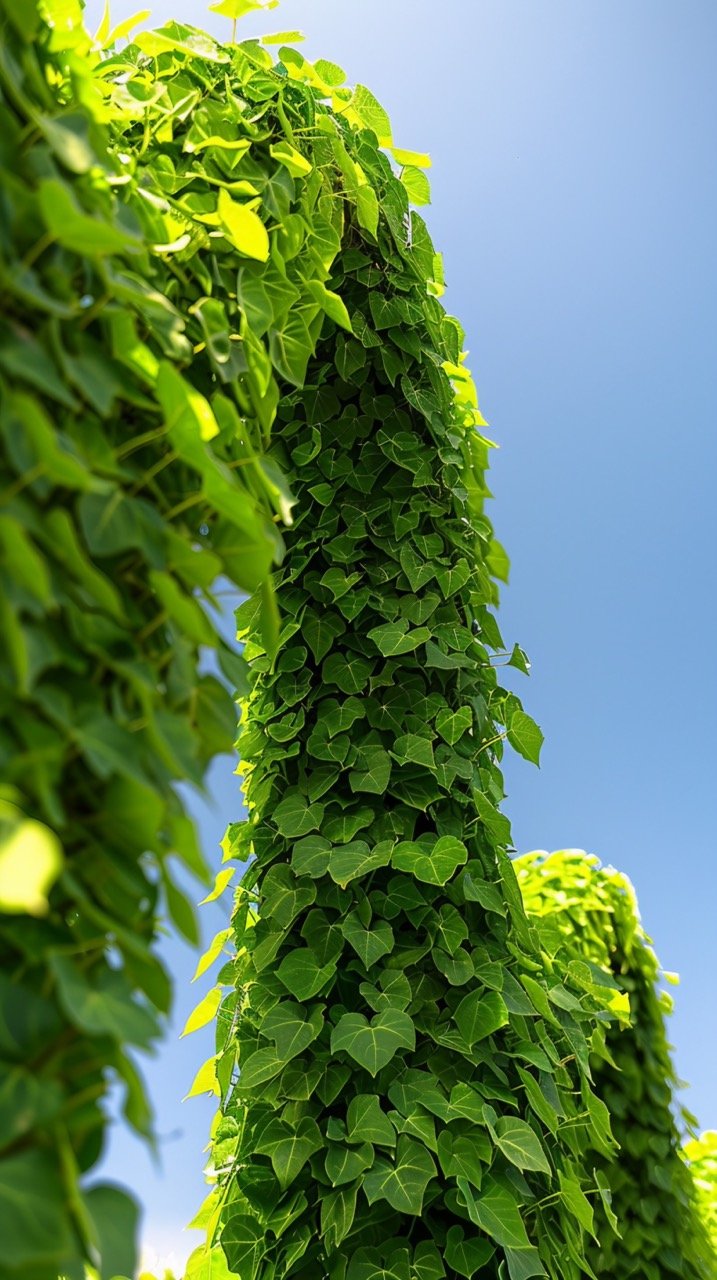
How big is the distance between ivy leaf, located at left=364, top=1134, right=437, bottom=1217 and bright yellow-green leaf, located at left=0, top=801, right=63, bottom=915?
1035 millimetres

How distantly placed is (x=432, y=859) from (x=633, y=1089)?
2.28 metres

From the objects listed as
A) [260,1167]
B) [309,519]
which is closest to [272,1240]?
[260,1167]

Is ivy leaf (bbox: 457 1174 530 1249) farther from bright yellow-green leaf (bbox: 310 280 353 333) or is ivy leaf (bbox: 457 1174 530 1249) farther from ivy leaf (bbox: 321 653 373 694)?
bright yellow-green leaf (bbox: 310 280 353 333)

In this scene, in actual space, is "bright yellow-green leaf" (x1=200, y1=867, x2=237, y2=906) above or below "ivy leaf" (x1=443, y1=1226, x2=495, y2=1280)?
above

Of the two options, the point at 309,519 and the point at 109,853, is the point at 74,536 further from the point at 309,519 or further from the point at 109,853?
the point at 309,519

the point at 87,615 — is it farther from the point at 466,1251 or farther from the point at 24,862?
the point at 466,1251

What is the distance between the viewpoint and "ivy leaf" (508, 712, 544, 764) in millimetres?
1793

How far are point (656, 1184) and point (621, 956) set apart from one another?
2.52 ft

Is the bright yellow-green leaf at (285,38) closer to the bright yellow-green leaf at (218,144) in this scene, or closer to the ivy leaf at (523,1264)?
the bright yellow-green leaf at (218,144)

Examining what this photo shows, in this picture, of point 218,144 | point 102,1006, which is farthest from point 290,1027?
Answer: point 218,144

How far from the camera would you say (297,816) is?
1.61m

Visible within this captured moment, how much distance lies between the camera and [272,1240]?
1432 millimetres

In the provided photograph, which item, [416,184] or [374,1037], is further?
[416,184]

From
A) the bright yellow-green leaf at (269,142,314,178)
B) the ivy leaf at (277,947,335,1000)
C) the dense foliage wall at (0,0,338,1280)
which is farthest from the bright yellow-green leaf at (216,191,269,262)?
the ivy leaf at (277,947,335,1000)
